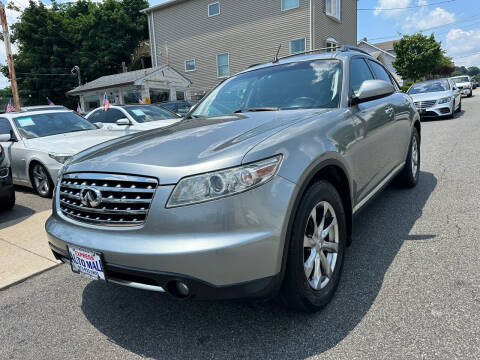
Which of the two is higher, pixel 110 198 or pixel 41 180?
pixel 110 198

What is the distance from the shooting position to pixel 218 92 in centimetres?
389

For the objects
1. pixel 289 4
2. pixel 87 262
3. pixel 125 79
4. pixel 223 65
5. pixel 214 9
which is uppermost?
pixel 214 9

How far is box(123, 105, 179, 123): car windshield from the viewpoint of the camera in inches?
367

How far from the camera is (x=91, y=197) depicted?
2.16 meters

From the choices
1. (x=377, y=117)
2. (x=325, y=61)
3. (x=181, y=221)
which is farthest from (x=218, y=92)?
(x=181, y=221)

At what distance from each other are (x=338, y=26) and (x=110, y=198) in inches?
907

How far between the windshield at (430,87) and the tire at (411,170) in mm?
10140

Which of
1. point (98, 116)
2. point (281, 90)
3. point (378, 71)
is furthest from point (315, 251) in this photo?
point (98, 116)

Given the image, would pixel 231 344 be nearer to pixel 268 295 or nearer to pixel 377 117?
pixel 268 295

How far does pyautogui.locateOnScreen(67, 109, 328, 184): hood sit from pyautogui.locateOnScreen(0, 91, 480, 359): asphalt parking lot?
1063 mm

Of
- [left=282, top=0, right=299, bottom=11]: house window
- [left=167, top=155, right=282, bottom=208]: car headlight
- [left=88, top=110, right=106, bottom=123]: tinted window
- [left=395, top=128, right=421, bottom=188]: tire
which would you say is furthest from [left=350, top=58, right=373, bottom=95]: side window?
[left=282, top=0, right=299, bottom=11]: house window

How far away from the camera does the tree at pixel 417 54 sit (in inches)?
1291

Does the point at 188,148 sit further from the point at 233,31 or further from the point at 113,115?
the point at 233,31

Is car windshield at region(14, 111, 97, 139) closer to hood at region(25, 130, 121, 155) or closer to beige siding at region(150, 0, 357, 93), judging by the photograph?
hood at region(25, 130, 121, 155)
